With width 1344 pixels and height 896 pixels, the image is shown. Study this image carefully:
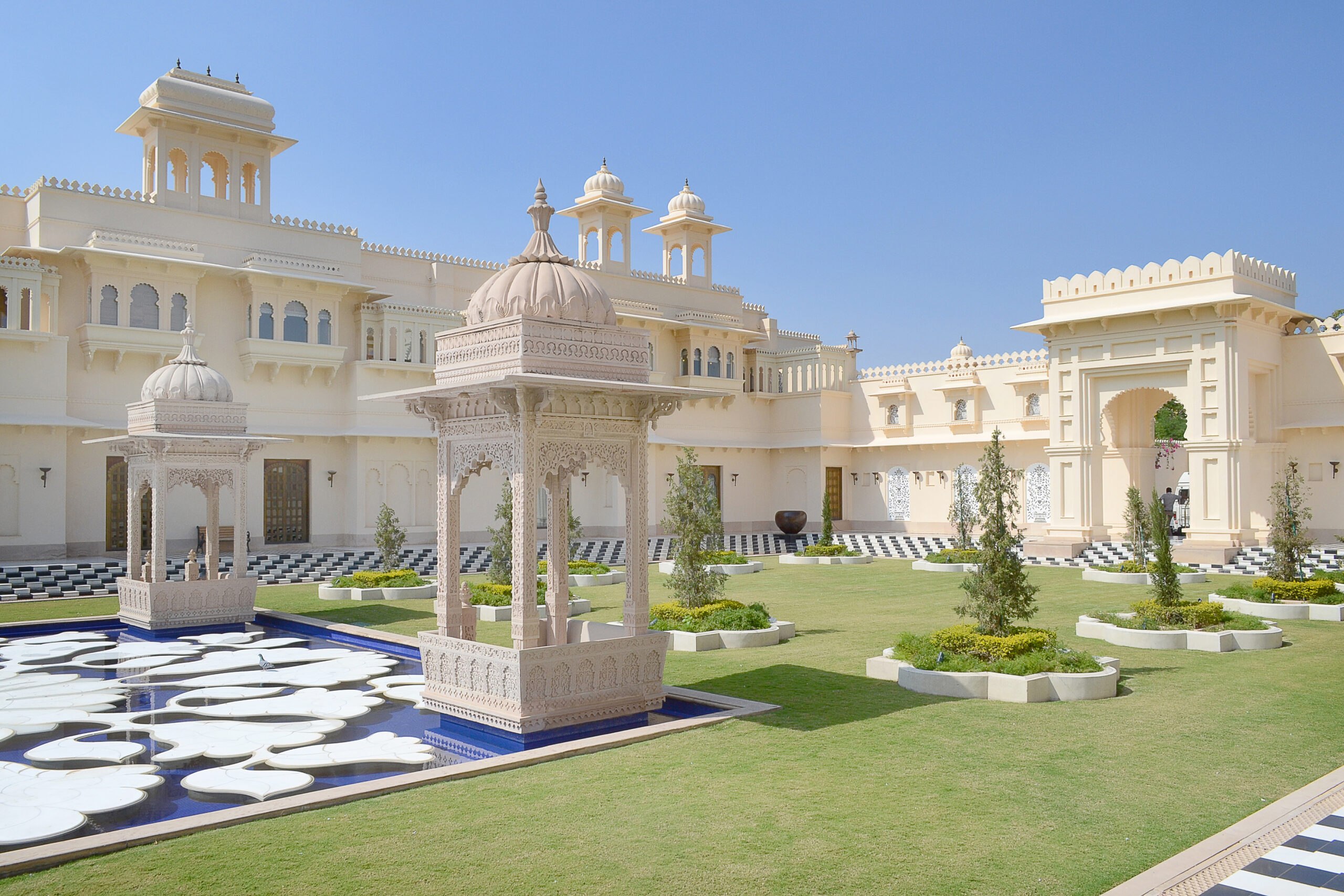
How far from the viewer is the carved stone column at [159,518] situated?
12.2 m

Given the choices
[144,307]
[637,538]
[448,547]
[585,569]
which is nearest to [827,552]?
[585,569]

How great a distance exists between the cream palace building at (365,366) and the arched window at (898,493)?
40 centimetres

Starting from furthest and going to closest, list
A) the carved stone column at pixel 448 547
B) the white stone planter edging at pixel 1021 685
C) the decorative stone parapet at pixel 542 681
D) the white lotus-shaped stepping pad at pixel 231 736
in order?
1. the carved stone column at pixel 448 547
2. the white stone planter edging at pixel 1021 685
3. the decorative stone parapet at pixel 542 681
4. the white lotus-shaped stepping pad at pixel 231 736

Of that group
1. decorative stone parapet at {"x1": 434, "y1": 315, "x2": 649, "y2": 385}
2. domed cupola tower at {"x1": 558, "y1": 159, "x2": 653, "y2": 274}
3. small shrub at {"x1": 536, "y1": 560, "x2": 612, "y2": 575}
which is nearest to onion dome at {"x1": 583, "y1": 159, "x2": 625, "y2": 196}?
domed cupola tower at {"x1": 558, "y1": 159, "x2": 653, "y2": 274}

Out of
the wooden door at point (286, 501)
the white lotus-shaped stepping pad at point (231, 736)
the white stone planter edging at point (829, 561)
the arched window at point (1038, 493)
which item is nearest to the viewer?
the white lotus-shaped stepping pad at point (231, 736)

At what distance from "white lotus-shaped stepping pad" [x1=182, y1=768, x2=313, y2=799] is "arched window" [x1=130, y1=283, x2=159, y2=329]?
15.2 metres

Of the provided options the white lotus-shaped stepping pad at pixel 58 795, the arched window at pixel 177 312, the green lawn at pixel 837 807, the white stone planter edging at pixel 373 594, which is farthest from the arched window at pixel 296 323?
the white lotus-shaped stepping pad at pixel 58 795

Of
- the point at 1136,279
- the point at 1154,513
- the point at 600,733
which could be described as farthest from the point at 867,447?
the point at 600,733

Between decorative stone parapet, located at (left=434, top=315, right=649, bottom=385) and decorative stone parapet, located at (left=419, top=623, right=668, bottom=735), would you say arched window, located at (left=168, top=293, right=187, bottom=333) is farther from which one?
decorative stone parapet, located at (left=419, top=623, right=668, bottom=735)

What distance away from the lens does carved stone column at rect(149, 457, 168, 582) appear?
39.9 ft

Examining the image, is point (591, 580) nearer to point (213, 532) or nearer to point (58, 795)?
point (213, 532)

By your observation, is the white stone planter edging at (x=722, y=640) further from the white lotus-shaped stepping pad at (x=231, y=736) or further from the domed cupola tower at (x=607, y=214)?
the domed cupola tower at (x=607, y=214)

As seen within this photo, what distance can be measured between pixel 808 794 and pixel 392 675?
5050 mm

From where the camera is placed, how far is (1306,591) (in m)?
11.9
